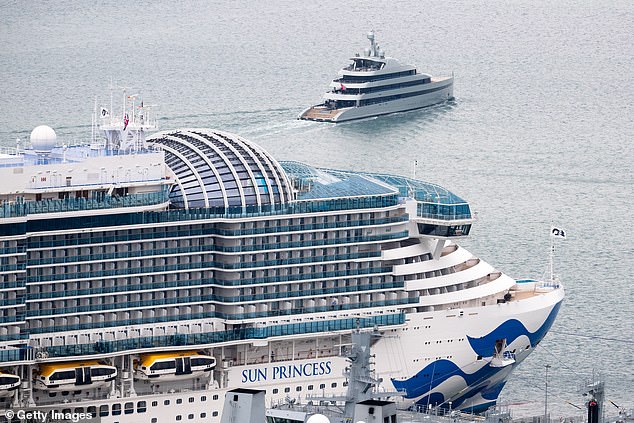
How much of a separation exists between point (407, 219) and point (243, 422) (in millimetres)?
26601

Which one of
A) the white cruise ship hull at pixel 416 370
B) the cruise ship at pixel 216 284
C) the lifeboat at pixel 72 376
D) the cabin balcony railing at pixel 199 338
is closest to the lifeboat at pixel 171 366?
the cruise ship at pixel 216 284

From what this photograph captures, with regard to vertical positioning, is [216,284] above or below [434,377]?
above

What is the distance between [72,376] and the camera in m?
71.4

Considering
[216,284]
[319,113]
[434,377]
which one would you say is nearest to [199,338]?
[216,284]

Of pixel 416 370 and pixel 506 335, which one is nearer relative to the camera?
pixel 416 370

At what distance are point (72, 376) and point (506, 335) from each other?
17.6 metres

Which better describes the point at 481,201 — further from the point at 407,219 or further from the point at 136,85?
the point at 136,85

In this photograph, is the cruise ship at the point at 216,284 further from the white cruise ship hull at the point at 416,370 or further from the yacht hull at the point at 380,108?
the yacht hull at the point at 380,108

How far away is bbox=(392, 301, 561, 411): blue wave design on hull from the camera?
77.8 metres

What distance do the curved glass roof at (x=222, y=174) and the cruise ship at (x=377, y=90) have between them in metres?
71.6

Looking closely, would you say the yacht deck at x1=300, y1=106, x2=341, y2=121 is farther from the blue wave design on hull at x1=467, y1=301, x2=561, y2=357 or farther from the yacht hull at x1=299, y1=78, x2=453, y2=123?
the blue wave design on hull at x1=467, y1=301, x2=561, y2=357

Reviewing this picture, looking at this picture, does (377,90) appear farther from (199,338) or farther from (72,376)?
(72,376)

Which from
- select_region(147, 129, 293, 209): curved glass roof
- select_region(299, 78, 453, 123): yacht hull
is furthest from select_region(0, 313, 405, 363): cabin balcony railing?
select_region(299, 78, 453, 123): yacht hull

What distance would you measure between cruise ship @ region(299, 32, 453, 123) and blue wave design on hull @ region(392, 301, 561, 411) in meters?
67.4
